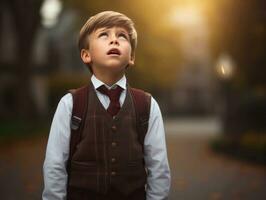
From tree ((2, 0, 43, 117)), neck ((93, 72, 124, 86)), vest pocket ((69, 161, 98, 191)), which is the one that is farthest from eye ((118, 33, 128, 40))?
tree ((2, 0, 43, 117))

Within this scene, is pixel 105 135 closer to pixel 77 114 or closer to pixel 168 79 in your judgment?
pixel 77 114

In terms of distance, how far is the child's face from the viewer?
8.57 feet

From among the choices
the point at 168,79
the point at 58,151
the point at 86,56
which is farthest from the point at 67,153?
the point at 168,79

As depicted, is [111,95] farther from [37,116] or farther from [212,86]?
[212,86]

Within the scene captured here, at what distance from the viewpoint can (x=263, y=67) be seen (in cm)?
1483

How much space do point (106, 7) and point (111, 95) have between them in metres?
16.3

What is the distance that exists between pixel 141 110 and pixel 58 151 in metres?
0.42

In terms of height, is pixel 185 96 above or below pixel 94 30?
below

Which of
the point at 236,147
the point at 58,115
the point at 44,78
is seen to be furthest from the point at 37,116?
the point at 58,115

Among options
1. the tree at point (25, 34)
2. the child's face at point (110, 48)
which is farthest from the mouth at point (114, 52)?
the tree at point (25, 34)

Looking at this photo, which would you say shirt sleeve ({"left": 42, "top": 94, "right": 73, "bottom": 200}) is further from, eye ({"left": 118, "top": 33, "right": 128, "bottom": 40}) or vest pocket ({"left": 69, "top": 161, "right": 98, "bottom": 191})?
eye ({"left": 118, "top": 33, "right": 128, "bottom": 40})

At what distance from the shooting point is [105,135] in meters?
2.65

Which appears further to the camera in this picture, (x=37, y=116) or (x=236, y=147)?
(x=37, y=116)

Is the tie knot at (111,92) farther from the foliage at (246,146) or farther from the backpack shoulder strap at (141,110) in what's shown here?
the foliage at (246,146)
